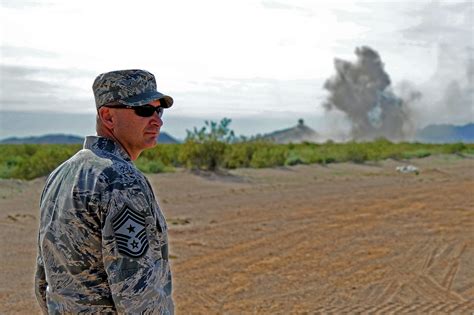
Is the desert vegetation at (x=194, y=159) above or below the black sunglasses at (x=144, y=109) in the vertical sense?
below

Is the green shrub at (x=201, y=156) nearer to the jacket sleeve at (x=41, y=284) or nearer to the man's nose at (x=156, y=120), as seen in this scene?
the jacket sleeve at (x=41, y=284)

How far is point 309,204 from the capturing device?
18484mm

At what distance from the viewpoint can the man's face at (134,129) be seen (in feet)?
9.89

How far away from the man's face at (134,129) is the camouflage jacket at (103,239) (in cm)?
6

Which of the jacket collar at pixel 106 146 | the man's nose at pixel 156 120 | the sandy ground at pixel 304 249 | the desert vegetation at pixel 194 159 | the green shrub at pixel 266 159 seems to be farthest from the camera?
the green shrub at pixel 266 159

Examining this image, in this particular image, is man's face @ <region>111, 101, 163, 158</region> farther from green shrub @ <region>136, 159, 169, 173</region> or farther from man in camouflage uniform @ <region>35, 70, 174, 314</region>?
green shrub @ <region>136, 159, 169, 173</region>

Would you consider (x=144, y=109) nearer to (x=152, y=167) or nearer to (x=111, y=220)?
(x=111, y=220)

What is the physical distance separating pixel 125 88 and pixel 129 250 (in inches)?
26.8

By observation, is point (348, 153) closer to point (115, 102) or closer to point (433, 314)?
point (433, 314)

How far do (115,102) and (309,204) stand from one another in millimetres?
15747

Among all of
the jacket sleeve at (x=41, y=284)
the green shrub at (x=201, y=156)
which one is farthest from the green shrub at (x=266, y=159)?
the jacket sleeve at (x=41, y=284)

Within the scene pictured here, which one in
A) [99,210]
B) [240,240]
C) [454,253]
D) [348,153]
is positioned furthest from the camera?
[348,153]

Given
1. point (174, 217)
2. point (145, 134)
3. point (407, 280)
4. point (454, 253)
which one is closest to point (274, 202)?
point (174, 217)

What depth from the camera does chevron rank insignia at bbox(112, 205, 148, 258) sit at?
8.99 ft
